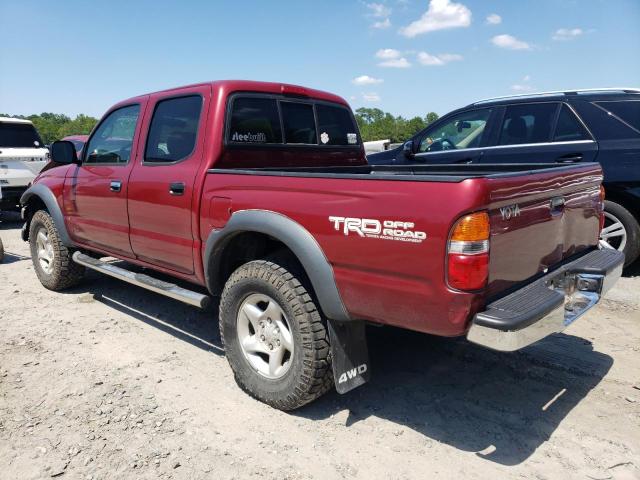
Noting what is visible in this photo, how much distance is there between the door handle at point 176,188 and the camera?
353 cm

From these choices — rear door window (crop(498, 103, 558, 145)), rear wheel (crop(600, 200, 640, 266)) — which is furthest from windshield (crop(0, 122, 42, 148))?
rear wheel (crop(600, 200, 640, 266))

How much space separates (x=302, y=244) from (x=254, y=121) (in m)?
1.42

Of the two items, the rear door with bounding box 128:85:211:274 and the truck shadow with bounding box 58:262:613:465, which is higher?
the rear door with bounding box 128:85:211:274

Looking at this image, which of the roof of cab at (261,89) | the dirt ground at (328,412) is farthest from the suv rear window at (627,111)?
the roof of cab at (261,89)

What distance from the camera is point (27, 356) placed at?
391 cm

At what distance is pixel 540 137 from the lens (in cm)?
591

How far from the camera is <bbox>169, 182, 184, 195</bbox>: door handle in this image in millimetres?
3525

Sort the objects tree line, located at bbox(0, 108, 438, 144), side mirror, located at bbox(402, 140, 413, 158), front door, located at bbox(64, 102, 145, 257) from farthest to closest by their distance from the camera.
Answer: tree line, located at bbox(0, 108, 438, 144) → side mirror, located at bbox(402, 140, 413, 158) → front door, located at bbox(64, 102, 145, 257)

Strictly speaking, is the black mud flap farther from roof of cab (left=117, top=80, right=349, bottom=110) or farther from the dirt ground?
roof of cab (left=117, top=80, right=349, bottom=110)

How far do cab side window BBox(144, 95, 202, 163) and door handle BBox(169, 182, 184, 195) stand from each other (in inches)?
8.6

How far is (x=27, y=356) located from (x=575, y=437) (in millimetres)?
3774

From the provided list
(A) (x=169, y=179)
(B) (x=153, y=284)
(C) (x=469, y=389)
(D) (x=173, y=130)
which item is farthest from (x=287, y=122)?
(C) (x=469, y=389)

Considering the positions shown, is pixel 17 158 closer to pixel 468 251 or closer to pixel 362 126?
pixel 468 251

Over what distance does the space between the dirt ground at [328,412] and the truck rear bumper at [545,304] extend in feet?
2.20
